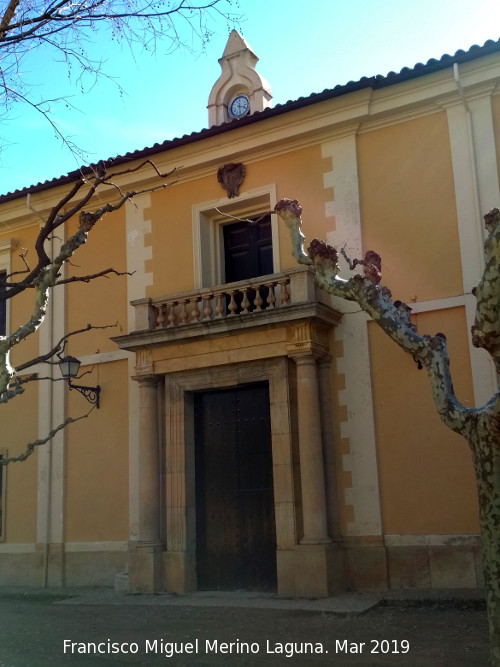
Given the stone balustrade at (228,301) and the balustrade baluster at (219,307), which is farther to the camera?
the balustrade baluster at (219,307)

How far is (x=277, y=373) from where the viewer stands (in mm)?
10906

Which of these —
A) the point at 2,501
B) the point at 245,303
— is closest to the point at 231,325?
the point at 245,303

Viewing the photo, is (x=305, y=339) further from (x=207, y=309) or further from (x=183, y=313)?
(x=183, y=313)

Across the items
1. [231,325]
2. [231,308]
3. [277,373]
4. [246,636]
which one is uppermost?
[231,308]

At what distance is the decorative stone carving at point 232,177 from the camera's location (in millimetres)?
12281

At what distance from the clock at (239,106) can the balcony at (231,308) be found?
249 inches

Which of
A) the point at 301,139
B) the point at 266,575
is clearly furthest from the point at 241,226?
the point at 266,575

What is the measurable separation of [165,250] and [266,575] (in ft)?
18.1

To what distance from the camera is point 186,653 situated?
7.16m

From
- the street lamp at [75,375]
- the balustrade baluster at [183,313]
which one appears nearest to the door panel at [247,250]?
the balustrade baluster at [183,313]

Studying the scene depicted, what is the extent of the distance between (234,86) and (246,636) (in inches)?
505

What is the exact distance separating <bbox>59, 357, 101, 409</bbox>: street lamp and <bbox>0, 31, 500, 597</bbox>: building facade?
183 mm

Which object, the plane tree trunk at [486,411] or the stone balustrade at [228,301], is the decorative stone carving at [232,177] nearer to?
the stone balustrade at [228,301]

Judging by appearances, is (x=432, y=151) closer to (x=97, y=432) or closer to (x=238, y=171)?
(x=238, y=171)
